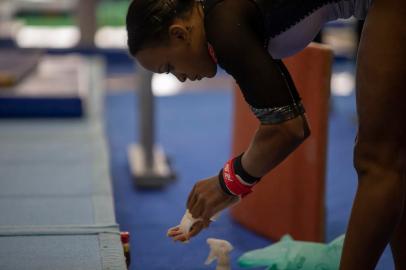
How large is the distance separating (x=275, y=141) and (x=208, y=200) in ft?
0.79

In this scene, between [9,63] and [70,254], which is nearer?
[70,254]

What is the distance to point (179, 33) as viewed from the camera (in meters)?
1.57

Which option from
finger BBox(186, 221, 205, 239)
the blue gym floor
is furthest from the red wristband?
the blue gym floor

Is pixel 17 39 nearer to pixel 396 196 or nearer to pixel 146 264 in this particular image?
pixel 146 264

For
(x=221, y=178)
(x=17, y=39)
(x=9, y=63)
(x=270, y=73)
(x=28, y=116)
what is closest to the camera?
(x=270, y=73)

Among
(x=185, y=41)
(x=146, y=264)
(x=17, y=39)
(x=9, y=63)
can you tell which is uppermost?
(x=17, y=39)

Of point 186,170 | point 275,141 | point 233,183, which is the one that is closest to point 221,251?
point 233,183

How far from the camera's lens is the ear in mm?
1558

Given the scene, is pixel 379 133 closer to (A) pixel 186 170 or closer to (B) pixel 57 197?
(B) pixel 57 197

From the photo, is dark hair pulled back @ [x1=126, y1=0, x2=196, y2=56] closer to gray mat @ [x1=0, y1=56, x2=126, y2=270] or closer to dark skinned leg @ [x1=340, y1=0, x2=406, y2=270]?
dark skinned leg @ [x1=340, y1=0, x2=406, y2=270]

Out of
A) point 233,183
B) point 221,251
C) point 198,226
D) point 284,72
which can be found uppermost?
point 284,72

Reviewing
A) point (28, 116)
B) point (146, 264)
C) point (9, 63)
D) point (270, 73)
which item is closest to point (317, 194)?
point (146, 264)

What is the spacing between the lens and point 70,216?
2.23m

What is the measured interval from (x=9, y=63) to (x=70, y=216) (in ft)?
6.91
